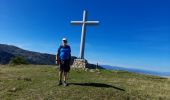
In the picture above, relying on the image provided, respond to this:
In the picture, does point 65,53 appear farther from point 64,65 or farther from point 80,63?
point 80,63

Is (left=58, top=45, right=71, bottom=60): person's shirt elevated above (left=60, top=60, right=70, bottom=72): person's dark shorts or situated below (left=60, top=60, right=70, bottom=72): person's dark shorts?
above

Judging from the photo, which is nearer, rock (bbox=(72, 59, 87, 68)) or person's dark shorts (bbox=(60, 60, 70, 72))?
person's dark shorts (bbox=(60, 60, 70, 72))

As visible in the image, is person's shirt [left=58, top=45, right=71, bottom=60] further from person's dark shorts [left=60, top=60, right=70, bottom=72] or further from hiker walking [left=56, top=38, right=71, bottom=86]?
person's dark shorts [left=60, top=60, right=70, bottom=72]

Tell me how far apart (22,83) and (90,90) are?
5436 mm

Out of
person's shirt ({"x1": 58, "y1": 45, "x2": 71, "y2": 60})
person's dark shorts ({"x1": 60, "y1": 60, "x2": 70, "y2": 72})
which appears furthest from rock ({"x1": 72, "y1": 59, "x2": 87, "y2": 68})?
person's dark shorts ({"x1": 60, "y1": 60, "x2": 70, "y2": 72})

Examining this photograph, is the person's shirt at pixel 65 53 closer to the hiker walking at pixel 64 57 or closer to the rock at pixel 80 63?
the hiker walking at pixel 64 57

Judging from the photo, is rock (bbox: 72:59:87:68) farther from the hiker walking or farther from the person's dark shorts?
the person's dark shorts

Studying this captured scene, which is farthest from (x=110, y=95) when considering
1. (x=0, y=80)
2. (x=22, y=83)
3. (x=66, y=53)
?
(x=0, y=80)

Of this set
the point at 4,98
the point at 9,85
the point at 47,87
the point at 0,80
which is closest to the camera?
the point at 4,98

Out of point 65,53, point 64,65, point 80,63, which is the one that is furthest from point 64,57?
point 80,63

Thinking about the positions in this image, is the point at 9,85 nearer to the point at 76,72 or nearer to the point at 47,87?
the point at 47,87

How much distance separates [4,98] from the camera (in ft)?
64.1

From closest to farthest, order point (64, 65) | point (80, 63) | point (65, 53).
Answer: point (64, 65) → point (65, 53) → point (80, 63)

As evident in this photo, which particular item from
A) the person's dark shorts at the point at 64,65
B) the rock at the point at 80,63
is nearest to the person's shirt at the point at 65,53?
the person's dark shorts at the point at 64,65
